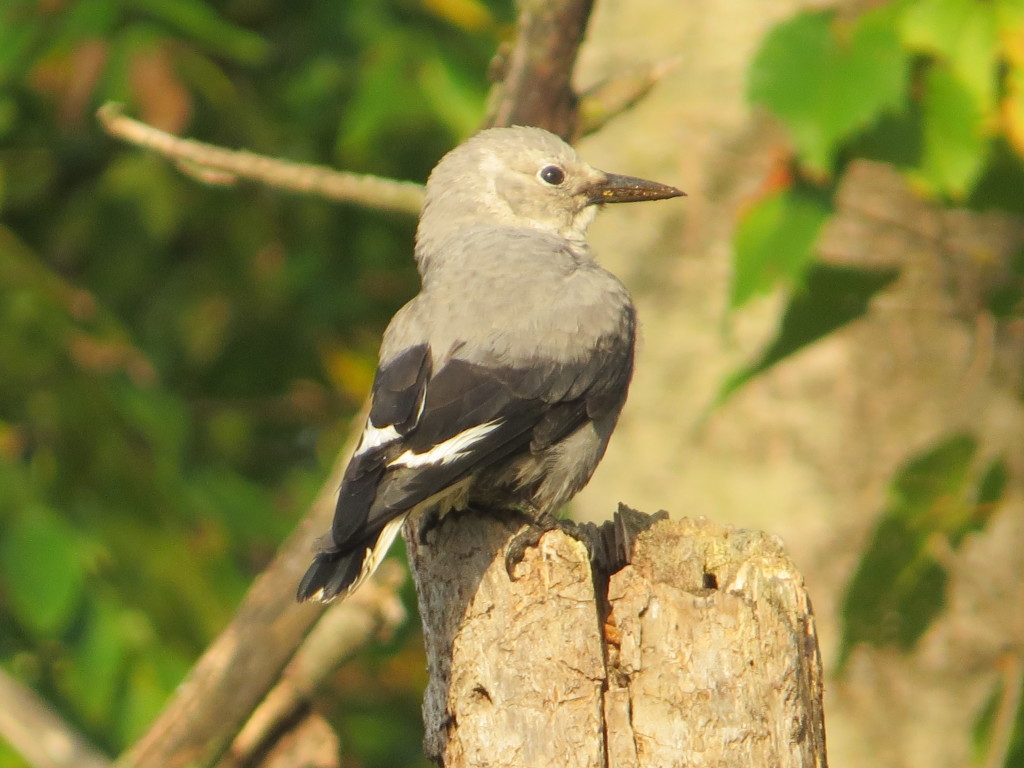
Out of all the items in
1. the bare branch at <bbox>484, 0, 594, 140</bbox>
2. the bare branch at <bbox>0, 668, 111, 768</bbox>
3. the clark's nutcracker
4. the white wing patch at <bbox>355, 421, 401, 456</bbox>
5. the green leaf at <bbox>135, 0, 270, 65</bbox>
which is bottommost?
the bare branch at <bbox>0, 668, 111, 768</bbox>

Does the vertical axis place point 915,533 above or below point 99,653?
above

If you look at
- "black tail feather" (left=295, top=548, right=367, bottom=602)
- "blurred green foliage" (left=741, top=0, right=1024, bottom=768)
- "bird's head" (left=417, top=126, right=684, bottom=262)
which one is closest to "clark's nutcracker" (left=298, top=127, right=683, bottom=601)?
"black tail feather" (left=295, top=548, right=367, bottom=602)

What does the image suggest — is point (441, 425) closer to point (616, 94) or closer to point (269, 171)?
point (269, 171)

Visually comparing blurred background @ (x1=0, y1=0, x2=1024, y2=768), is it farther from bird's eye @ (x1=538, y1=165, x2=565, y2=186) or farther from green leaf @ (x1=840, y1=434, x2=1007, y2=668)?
bird's eye @ (x1=538, y1=165, x2=565, y2=186)

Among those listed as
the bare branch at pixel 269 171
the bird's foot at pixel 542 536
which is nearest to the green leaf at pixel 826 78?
the bare branch at pixel 269 171

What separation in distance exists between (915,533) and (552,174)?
1580mm

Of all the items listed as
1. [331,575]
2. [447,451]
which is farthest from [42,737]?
[447,451]

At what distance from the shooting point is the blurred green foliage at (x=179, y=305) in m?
5.20

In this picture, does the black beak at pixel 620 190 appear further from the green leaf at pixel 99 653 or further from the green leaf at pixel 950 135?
the green leaf at pixel 99 653

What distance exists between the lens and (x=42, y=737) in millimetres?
2121

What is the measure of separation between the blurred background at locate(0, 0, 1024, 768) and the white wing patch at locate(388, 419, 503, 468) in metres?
1.25

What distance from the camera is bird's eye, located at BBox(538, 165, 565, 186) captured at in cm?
452

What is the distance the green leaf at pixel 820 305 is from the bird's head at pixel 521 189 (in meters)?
0.53

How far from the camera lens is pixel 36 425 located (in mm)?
5496
